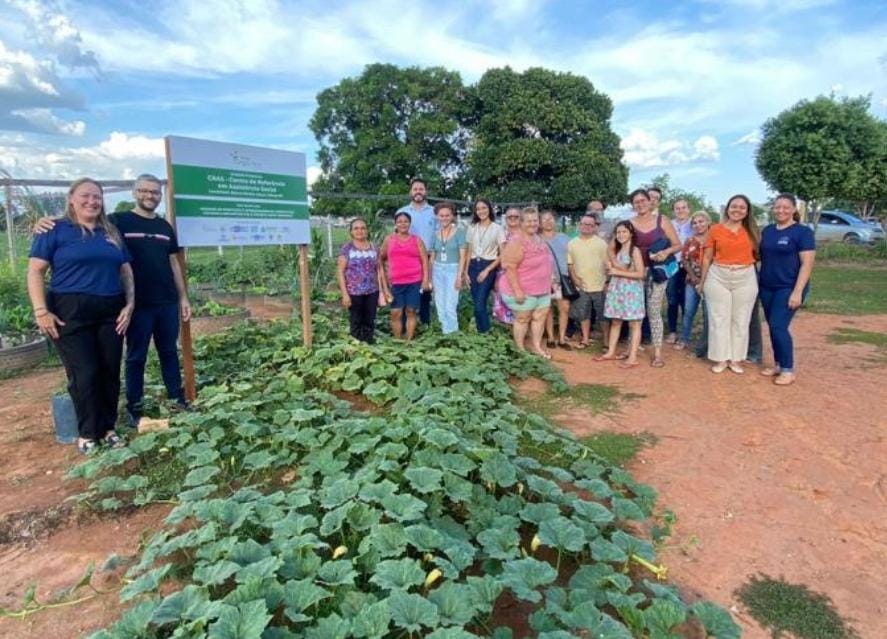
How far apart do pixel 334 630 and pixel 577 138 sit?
984 inches

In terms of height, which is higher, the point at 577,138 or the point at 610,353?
the point at 577,138

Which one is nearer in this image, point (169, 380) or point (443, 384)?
point (169, 380)

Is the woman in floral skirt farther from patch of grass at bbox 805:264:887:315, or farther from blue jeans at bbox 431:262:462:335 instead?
patch of grass at bbox 805:264:887:315

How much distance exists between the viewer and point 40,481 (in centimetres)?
324

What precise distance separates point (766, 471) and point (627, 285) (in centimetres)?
244

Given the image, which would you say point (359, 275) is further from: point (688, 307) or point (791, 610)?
point (791, 610)

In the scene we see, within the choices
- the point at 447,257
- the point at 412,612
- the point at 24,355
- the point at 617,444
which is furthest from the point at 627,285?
the point at 24,355

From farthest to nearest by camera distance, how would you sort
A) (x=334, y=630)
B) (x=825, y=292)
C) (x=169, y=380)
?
(x=825, y=292), (x=169, y=380), (x=334, y=630)

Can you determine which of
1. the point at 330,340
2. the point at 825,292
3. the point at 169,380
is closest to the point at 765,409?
the point at 330,340

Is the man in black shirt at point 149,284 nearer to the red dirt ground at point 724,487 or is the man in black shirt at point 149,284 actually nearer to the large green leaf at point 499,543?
the red dirt ground at point 724,487

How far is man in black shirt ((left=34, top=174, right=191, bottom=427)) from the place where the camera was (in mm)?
3703

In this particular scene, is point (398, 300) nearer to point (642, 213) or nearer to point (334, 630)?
point (642, 213)

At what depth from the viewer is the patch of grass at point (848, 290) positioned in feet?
29.5

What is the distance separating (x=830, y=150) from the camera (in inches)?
593
